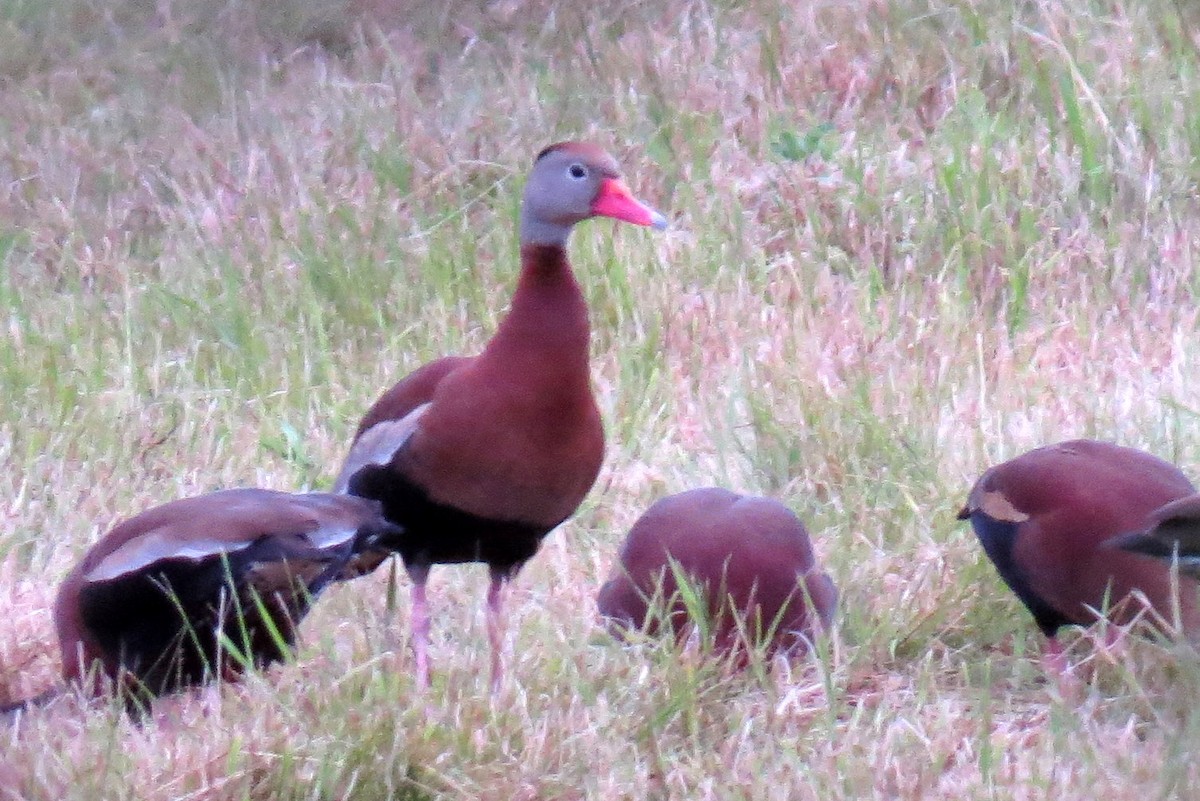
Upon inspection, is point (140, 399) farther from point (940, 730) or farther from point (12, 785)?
point (940, 730)

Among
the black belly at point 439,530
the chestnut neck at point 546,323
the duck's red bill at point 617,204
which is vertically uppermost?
the duck's red bill at point 617,204

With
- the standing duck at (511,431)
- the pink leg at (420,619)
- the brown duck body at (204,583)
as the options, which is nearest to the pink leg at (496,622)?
the standing duck at (511,431)

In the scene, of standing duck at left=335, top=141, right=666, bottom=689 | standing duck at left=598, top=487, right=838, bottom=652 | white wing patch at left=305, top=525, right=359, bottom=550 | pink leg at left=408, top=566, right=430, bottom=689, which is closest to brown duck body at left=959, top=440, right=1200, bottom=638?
standing duck at left=598, top=487, right=838, bottom=652

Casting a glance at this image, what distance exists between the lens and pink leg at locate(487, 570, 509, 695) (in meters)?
2.99

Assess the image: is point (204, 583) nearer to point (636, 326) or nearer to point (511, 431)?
point (511, 431)

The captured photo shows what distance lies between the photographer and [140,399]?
16.0 feet

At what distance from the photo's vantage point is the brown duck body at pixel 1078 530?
9.95 ft

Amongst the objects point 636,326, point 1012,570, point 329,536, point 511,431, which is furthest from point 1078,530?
point 636,326

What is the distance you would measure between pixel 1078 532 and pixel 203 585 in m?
1.43

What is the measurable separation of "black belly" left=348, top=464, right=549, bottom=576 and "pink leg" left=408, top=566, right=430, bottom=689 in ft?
0.09

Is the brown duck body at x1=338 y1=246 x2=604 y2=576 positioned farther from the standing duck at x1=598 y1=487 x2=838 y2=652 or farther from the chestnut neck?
the standing duck at x1=598 y1=487 x2=838 y2=652

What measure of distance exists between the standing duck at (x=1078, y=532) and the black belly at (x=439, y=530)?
821mm

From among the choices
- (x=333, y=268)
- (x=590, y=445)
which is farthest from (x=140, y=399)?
(x=590, y=445)

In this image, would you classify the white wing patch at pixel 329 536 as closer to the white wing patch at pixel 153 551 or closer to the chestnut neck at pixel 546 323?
the white wing patch at pixel 153 551
